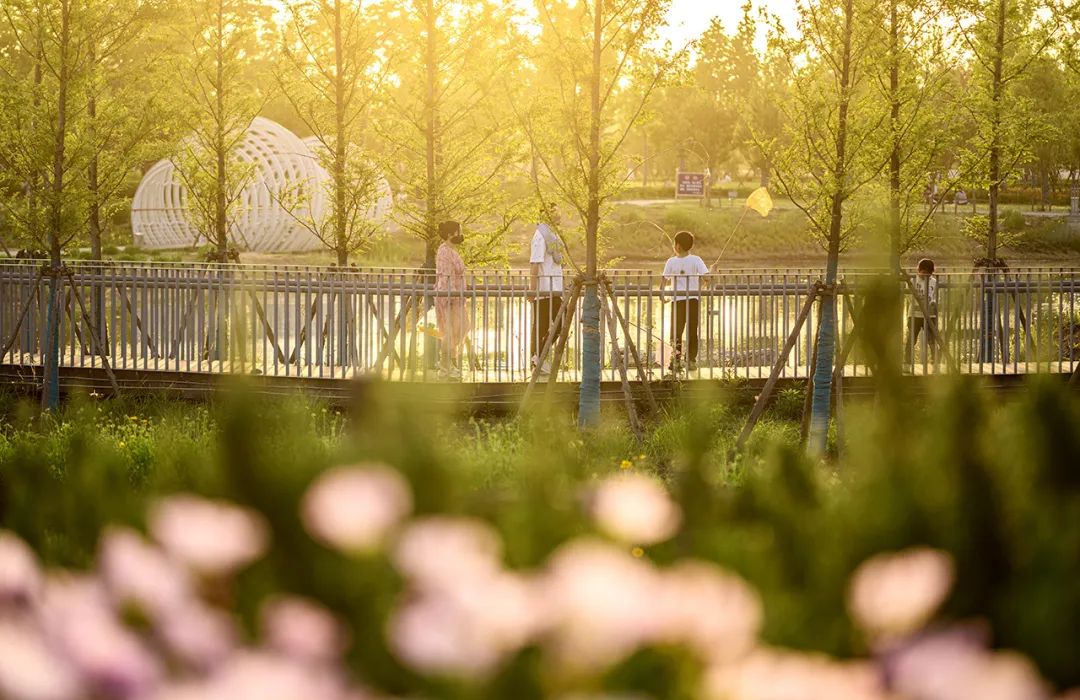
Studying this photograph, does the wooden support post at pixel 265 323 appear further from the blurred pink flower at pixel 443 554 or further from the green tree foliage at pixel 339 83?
the blurred pink flower at pixel 443 554

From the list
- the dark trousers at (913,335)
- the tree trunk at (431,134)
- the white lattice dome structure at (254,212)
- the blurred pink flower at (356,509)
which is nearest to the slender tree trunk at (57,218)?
the tree trunk at (431,134)

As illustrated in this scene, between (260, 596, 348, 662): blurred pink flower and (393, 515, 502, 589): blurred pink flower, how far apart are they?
0.37ft

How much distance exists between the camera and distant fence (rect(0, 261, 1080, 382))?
13.7 metres

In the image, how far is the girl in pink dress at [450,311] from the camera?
13523 mm

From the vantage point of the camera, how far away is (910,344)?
13.6 m

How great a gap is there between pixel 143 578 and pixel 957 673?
99 centimetres

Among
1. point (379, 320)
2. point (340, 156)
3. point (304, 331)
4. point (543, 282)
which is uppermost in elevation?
point (340, 156)

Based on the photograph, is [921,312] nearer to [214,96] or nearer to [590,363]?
[590,363]

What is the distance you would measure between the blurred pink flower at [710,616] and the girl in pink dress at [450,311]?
11.7 m

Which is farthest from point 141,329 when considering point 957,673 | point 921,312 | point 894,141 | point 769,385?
point 957,673

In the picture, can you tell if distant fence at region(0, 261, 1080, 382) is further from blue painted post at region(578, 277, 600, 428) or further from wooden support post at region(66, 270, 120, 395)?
blue painted post at region(578, 277, 600, 428)

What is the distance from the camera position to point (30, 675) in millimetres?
1424

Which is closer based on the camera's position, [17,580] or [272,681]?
[272,681]

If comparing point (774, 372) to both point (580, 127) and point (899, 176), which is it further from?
point (899, 176)
